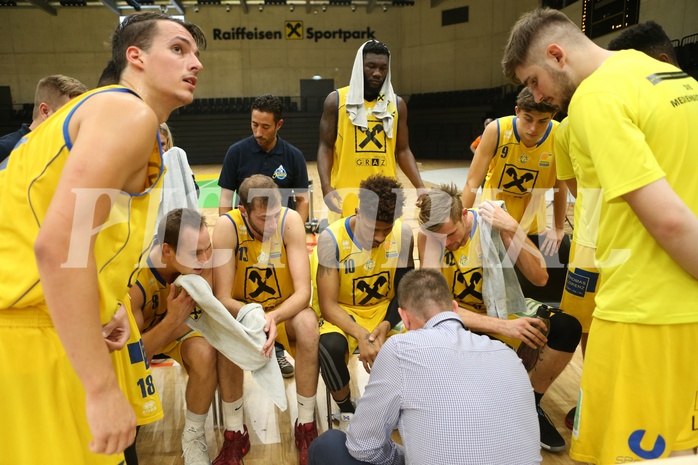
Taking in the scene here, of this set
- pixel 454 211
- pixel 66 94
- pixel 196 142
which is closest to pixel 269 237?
pixel 454 211

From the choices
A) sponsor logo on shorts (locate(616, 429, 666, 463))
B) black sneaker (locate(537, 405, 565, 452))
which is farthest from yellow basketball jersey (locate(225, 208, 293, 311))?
sponsor logo on shorts (locate(616, 429, 666, 463))

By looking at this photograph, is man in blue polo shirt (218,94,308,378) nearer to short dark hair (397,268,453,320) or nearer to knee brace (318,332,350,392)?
knee brace (318,332,350,392)

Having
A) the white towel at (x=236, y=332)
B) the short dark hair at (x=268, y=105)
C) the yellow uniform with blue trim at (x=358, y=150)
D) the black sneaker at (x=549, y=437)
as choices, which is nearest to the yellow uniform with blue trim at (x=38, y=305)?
the white towel at (x=236, y=332)

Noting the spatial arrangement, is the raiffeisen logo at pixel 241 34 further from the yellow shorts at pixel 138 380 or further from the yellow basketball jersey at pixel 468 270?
the yellow shorts at pixel 138 380

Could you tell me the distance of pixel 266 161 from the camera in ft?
14.6

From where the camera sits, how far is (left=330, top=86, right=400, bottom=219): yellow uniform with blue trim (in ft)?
13.0

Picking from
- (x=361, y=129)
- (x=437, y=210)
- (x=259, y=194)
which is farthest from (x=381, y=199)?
(x=361, y=129)

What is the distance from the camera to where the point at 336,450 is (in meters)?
2.02

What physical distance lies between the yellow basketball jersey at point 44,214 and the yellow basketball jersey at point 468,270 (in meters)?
2.11

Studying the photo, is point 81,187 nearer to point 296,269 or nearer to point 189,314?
point 189,314

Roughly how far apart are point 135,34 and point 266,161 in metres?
2.96

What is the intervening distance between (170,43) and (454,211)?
1.92m

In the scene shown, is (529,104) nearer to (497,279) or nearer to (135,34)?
(497,279)

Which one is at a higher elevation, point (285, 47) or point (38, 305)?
point (285, 47)
